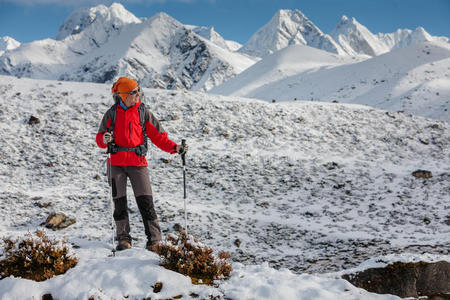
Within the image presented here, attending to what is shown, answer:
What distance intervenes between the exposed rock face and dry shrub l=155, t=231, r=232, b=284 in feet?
6.08

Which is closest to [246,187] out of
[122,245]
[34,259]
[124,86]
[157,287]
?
[122,245]

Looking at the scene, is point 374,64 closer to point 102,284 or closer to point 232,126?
point 232,126

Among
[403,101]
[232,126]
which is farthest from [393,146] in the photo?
[403,101]

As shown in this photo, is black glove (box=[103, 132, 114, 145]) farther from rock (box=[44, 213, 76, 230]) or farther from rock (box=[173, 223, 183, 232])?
rock (box=[44, 213, 76, 230])

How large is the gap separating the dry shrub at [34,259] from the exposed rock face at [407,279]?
13.5ft

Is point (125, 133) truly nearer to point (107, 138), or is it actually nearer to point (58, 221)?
point (107, 138)

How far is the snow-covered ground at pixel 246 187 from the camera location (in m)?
4.51

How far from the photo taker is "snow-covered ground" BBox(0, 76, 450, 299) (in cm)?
451

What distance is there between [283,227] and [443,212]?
4966mm

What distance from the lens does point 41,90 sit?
18156 mm

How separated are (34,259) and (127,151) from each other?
2.17 metres

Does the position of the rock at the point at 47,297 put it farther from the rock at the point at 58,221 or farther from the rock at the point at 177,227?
the rock at the point at 58,221

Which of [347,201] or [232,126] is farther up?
[232,126]

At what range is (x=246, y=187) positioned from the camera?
11.9 meters
